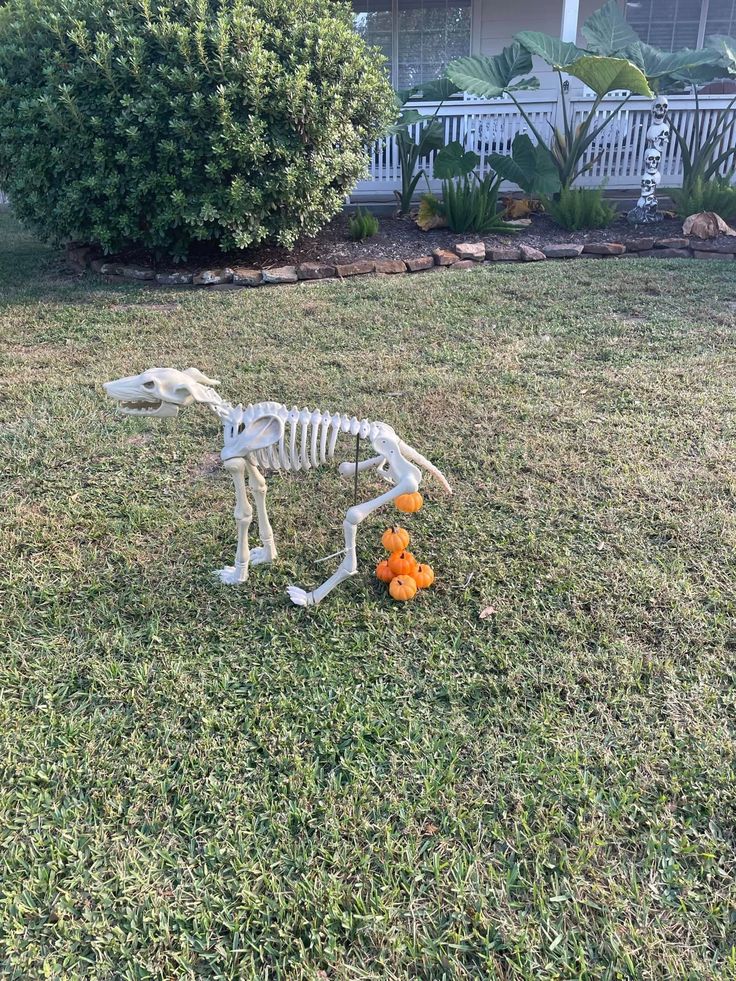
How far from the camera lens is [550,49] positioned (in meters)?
8.23

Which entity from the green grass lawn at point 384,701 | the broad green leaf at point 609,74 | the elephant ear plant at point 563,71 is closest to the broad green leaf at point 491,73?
the elephant ear plant at point 563,71

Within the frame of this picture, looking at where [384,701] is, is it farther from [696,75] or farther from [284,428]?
[696,75]

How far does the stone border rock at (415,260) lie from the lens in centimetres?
708

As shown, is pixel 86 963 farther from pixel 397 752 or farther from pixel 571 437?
pixel 571 437

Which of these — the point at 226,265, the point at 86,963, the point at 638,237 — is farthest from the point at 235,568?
the point at 638,237

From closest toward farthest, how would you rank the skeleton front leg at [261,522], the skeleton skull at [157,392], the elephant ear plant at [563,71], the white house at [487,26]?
1. the skeleton skull at [157,392]
2. the skeleton front leg at [261,522]
3. the elephant ear plant at [563,71]
4. the white house at [487,26]

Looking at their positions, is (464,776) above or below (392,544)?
below

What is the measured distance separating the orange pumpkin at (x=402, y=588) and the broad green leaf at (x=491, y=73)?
721cm

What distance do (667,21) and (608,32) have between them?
16.5ft

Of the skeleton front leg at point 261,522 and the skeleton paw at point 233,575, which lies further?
the skeleton paw at point 233,575

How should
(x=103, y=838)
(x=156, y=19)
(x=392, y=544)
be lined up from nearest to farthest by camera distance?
(x=103, y=838), (x=392, y=544), (x=156, y=19)

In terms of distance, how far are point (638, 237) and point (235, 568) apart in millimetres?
7104

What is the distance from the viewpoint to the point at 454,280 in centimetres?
686

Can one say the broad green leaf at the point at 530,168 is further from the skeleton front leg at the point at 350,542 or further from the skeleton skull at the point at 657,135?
the skeleton front leg at the point at 350,542
